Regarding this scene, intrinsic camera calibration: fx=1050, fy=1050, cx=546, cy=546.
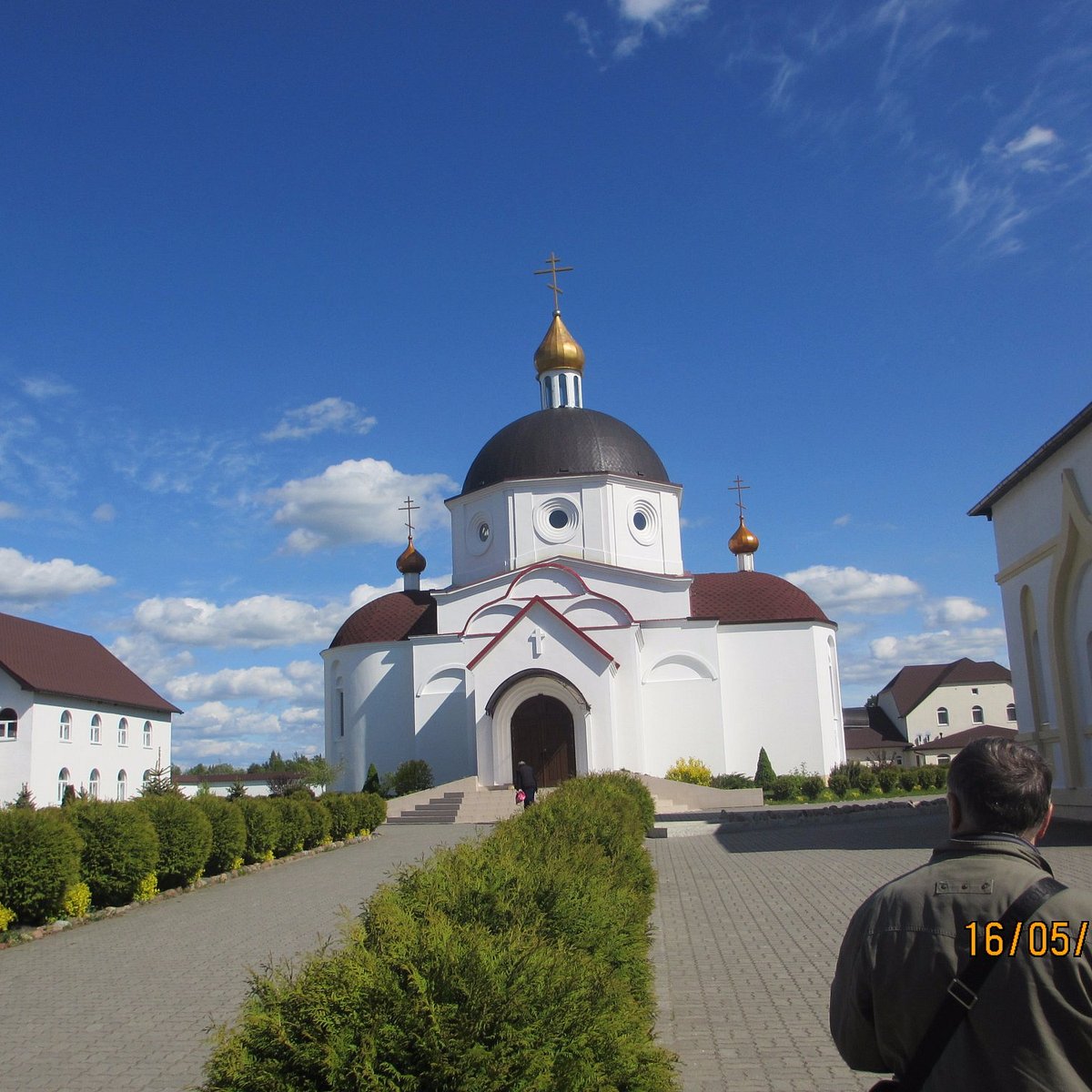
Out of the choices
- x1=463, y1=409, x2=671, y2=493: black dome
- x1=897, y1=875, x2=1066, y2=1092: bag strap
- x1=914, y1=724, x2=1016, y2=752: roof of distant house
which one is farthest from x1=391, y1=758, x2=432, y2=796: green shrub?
x1=914, y1=724, x2=1016, y2=752: roof of distant house

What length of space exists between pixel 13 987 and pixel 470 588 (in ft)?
80.9

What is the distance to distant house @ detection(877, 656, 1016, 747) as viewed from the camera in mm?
66875

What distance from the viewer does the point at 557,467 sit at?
34.6m

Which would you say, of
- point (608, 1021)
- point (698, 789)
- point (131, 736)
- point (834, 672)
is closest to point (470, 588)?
point (698, 789)

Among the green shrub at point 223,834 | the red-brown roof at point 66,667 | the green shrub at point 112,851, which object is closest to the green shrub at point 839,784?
the green shrub at point 223,834

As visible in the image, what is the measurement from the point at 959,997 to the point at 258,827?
666 inches

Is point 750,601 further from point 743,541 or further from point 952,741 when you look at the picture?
point 952,741

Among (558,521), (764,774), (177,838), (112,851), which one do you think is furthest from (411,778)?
(112,851)

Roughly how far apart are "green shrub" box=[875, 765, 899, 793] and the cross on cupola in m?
16.0

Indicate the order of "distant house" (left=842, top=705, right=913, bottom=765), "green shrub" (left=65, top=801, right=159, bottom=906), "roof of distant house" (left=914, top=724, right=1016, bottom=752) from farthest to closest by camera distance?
"distant house" (left=842, top=705, right=913, bottom=765) < "roof of distant house" (left=914, top=724, right=1016, bottom=752) < "green shrub" (left=65, top=801, right=159, bottom=906)

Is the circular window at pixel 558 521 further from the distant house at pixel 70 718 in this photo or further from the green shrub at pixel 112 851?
the green shrub at pixel 112 851

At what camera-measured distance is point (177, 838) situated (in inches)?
588

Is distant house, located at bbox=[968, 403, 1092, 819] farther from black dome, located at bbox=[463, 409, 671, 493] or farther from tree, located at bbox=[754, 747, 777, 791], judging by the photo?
black dome, located at bbox=[463, 409, 671, 493]

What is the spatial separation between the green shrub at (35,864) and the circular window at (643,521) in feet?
79.9
